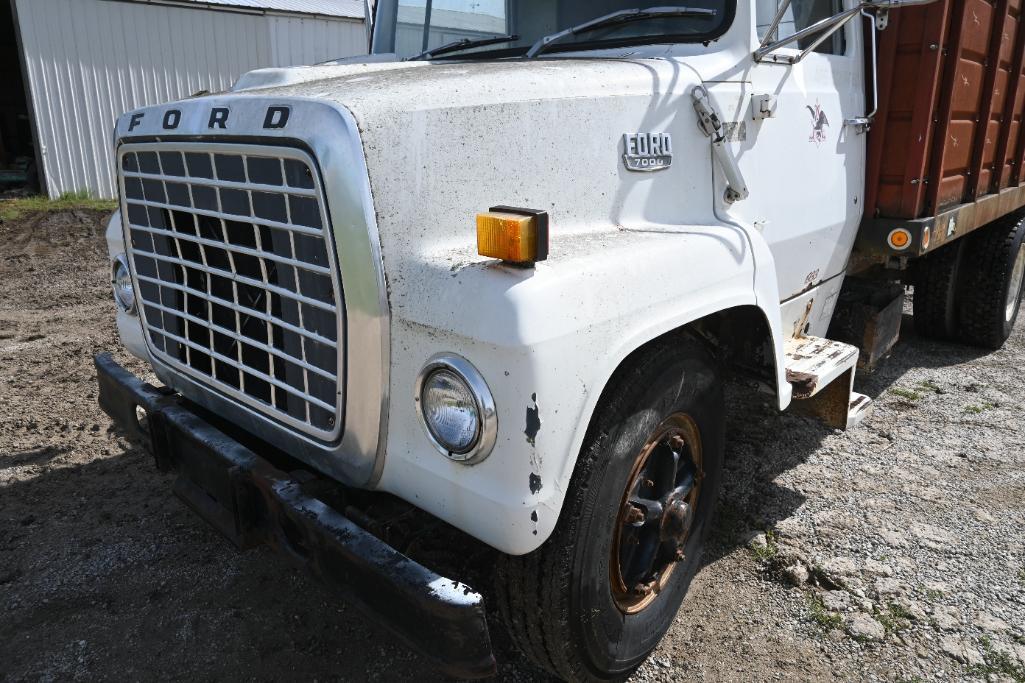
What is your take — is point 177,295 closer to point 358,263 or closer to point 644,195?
point 358,263

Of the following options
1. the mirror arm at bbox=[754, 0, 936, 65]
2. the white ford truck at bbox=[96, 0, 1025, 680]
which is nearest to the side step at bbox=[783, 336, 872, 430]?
the white ford truck at bbox=[96, 0, 1025, 680]

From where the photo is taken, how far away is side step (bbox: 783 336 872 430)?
3095 millimetres

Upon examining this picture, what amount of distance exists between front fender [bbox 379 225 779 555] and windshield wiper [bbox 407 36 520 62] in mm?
1387

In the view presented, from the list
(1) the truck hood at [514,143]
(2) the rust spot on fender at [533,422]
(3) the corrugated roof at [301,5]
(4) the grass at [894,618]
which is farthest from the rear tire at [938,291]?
(3) the corrugated roof at [301,5]

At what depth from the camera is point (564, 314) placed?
187 centimetres

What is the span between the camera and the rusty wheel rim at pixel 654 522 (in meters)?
2.38

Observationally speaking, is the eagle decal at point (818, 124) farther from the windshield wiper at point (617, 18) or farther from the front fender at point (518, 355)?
the front fender at point (518, 355)

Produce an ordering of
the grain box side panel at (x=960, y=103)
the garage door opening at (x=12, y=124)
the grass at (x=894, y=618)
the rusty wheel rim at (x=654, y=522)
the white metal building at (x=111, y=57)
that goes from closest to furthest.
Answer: the rusty wheel rim at (x=654, y=522) → the grass at (x=894, y=618) → the grain box side panel at (x=960, y=103) → the white metal building at (x=111, y=57) → the garage door opening at (x=12, y=124)

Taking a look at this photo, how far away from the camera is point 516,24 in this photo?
3.17 meters

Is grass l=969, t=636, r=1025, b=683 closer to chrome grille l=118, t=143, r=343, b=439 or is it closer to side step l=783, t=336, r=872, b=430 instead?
side step l=783, t=336, r=872, b=430

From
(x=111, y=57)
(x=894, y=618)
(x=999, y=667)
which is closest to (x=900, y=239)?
(x=894, y=618)

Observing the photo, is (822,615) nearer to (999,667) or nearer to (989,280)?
(999,667)

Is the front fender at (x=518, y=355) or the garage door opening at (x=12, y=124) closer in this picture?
the front fender at (x=518, y=355)

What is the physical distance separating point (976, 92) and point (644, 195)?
2.54m
